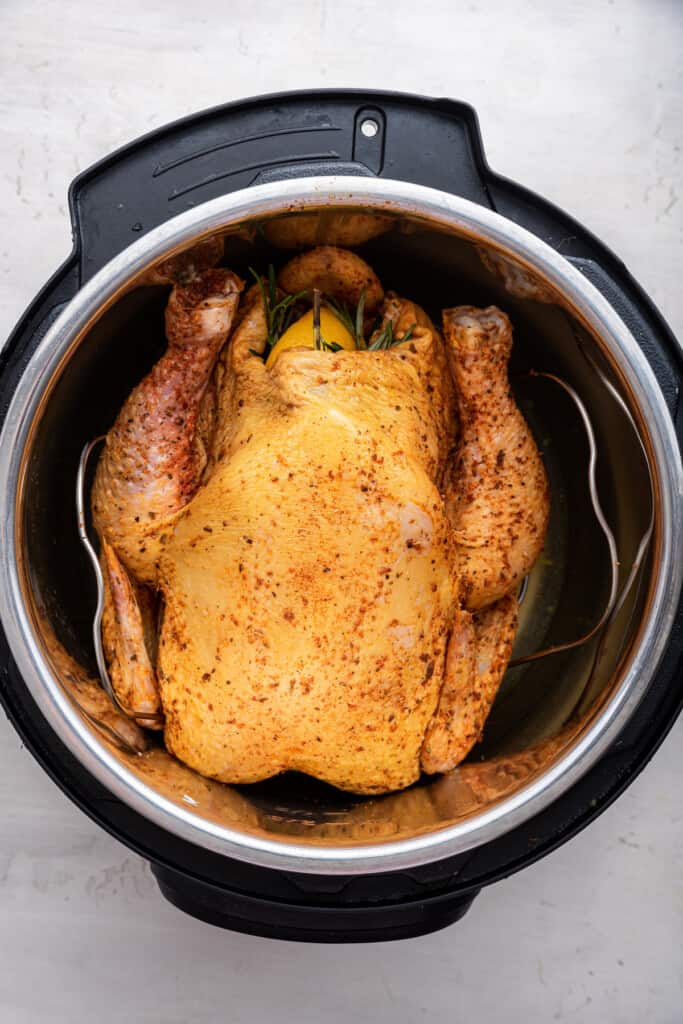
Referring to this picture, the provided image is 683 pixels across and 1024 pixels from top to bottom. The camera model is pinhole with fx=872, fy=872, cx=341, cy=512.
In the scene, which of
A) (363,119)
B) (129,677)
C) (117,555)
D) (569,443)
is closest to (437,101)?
(363,119)

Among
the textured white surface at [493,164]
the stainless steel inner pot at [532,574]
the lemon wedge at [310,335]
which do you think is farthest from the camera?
the textured white surface at [493,164]

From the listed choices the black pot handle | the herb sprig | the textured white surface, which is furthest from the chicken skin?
the textured white surface

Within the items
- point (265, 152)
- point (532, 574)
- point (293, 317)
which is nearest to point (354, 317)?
point (293, 317)

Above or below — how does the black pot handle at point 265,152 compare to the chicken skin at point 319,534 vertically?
above

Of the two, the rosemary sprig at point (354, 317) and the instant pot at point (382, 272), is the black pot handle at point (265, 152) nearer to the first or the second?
the instant pot at point (382, 272)

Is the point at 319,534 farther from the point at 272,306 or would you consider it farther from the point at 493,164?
the point at 493,164

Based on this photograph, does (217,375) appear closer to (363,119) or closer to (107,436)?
(107,436)

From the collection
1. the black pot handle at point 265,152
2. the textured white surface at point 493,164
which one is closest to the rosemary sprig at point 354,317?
the black pot handle at point 265,152
